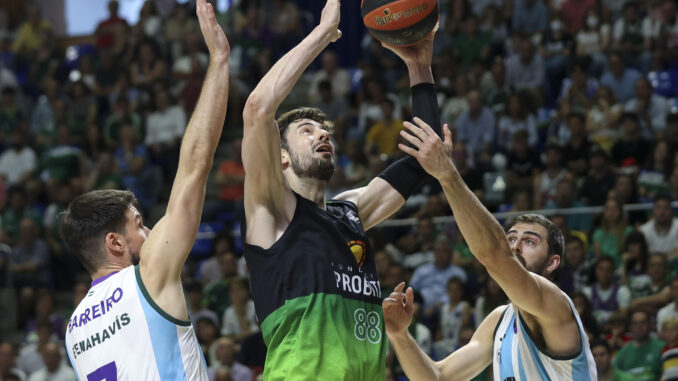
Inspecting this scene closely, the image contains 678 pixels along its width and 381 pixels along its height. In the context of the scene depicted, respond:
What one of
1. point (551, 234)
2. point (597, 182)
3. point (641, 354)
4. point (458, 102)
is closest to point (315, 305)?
point (551, 234)

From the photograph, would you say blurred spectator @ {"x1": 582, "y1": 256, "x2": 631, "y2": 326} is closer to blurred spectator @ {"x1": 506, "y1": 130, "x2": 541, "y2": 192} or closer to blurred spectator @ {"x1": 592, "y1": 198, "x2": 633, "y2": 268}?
blurred spectator @ {"x1": 592, "y1": 198, "x2": 633, "y2": 268}

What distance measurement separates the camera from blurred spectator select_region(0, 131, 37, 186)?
14711 millimetres

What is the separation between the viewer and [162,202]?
559 inches

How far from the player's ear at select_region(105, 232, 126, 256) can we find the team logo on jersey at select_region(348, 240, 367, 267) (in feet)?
3.58

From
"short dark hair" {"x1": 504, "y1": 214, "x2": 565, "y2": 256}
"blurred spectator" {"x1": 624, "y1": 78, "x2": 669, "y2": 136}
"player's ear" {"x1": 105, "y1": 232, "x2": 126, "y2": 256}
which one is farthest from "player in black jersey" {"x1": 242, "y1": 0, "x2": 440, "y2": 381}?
"blurred spectator" {"x1": 624, "y1": 78, "x2": 669, "y2": 136}

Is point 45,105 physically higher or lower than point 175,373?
higher

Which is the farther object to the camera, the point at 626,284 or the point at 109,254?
the point at 626,284

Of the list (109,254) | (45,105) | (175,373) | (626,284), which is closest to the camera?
(175,373)

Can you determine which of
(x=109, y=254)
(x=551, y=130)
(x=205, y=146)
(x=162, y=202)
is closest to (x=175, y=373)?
(x=109, y=254)

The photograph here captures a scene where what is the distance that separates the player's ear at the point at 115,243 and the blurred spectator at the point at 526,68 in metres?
9.41

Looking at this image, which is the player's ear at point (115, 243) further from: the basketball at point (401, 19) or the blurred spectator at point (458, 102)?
the blurred spectator at point (458, 102)

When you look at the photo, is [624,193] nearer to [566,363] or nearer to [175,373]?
[566,363]

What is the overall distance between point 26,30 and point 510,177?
10765 mm

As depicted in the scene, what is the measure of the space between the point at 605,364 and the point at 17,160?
9.97 meters
